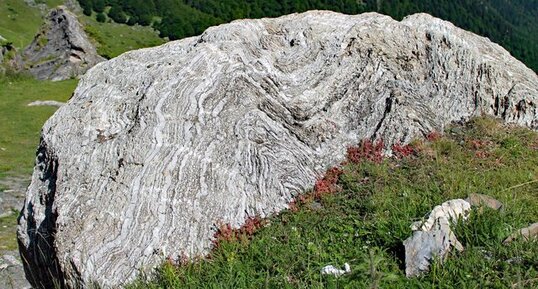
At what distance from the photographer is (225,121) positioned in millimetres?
11633

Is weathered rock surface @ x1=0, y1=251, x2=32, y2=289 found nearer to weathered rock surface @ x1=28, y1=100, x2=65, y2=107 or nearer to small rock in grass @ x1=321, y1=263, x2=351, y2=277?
small rock in grass @ x1=321, y1=263, x2=351, y2=277

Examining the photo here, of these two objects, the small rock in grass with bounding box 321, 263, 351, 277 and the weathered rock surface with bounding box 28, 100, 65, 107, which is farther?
the weathered rock surface with bounding box 28, 100, 65, 107

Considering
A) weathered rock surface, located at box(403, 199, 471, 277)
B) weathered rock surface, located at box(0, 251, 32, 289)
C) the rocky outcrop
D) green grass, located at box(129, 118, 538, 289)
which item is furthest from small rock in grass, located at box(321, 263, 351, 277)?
the rocky outcrop

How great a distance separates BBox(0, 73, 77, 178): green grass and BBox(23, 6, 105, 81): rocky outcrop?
9.29 feet

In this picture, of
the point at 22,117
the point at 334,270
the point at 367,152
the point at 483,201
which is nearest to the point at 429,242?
the point at 334,270

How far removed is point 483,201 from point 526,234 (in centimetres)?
105

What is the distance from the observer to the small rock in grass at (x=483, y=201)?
353 inches

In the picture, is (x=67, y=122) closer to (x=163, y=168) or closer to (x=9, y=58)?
(x=163, y=168)

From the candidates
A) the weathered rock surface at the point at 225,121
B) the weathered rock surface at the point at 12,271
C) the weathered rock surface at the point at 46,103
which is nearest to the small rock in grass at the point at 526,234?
the weathered rock surface at the point at 225,121

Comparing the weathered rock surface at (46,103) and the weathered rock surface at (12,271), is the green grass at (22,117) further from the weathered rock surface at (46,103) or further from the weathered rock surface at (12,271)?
the weathered rock surface at (12,271)

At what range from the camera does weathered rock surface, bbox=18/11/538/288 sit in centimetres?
1009

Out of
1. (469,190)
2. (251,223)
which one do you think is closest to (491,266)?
(469,190)

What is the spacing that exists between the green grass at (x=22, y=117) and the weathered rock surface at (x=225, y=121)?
9692 millimetres

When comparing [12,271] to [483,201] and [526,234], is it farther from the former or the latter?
[526,234]
